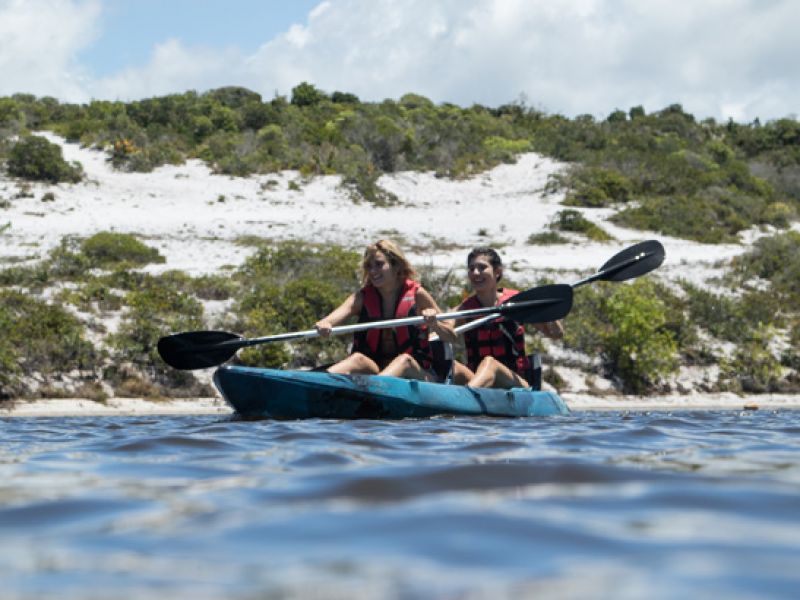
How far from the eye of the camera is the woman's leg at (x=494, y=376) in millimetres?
7688

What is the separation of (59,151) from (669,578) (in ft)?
88.7

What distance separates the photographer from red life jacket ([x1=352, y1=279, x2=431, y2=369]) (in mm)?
7633

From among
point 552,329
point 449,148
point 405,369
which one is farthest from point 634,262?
point 449,148

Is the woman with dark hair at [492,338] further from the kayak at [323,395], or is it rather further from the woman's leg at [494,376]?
the kayak at [323,395]

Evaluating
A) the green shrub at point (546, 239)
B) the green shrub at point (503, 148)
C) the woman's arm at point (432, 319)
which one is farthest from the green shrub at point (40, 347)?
the green shrub at point (503, 148)

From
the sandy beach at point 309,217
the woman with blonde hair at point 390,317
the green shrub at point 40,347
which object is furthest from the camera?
the sandy beach at point 309,217

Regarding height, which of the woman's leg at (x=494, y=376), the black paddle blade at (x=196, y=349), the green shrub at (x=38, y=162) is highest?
the green shrub at (x=38, y=162)

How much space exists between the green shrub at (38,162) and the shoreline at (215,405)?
609 inches

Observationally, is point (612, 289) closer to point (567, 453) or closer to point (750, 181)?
point (567, 453)

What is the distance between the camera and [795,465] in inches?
138

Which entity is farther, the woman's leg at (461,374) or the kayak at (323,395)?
the woman's leg at (461,374)

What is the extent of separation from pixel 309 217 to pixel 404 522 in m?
22.9

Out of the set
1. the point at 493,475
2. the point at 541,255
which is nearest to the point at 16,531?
the point at 493,475

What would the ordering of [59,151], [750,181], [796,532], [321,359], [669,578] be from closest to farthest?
[669,578]
[796,532]
[321,359]
[59,151]
[750,181]
